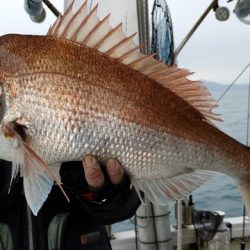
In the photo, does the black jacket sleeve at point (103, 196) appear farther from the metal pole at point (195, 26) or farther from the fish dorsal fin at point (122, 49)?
the metal pole at point (195, 26)

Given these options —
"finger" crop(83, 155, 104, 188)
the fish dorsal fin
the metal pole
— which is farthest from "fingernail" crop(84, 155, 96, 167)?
the metal pole

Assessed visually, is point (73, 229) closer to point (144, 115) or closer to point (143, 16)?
point (144, 115)

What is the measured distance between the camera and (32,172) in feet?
4.04

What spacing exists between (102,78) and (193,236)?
2.09 metres

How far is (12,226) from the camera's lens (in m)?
1.66

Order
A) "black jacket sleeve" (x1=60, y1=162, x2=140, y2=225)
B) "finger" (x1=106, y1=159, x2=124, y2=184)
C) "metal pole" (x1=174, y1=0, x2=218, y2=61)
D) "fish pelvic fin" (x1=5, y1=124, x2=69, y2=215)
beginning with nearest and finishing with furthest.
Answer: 1. "fish pelvic fin" (x1=5, y1=124, x2=69, y2=215)
2. "finger" (x1=106, y1=159, x2=124, y2=184)
3. "black jacket sleeve" (x1=60, y1=162, x2=140, y2=225)
4. "metal pole" (x1=174, y1=0, x2=218, y2=61)

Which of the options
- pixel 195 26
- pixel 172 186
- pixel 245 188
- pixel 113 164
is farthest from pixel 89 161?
pixel 195 26

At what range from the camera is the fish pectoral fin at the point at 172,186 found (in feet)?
4.51

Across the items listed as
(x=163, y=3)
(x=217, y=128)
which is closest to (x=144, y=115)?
(x=217, y=128)

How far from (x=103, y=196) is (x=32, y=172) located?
1.25 ft

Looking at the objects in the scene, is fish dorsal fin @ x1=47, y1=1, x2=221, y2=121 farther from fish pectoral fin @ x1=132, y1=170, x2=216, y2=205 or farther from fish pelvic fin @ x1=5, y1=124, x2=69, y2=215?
fish pelvic fin @ x1=5, y1=124, x2=69, y2=215

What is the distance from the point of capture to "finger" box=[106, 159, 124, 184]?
1.29 metres

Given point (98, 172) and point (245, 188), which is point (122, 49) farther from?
point (245, 188)

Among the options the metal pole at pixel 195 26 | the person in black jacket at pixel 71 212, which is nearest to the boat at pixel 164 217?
the metal pole at pixel 195 26
